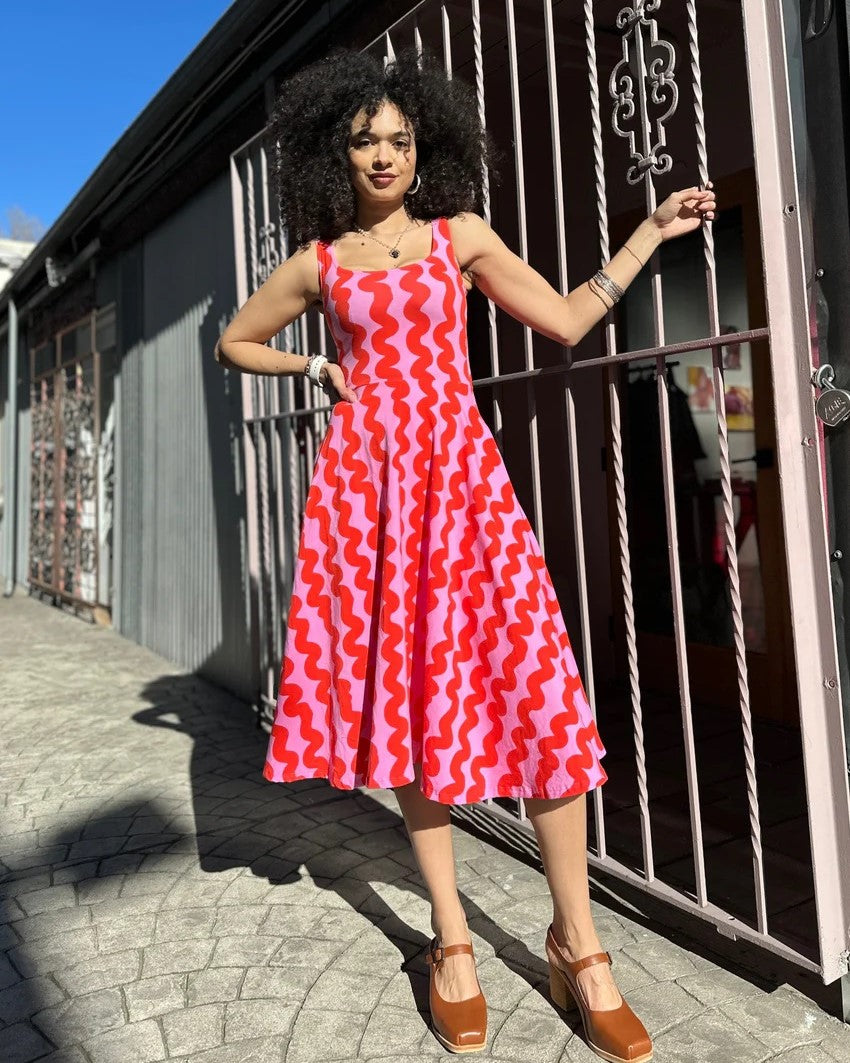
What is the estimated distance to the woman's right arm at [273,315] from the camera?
214 cm

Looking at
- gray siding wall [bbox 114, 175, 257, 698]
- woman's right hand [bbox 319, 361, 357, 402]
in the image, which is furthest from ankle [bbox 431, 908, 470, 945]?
gray siding wall [bbox 114, 175, 257, 698]

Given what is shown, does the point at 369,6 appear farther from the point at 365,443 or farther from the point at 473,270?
the point at 365,443

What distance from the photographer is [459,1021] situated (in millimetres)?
1869

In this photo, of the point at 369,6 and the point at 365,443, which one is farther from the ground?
the point at 369,6

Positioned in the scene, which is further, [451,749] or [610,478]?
[610,478]

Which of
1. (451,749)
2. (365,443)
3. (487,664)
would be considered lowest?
(451,749)

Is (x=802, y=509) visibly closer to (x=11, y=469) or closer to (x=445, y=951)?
(x=445, y=951)

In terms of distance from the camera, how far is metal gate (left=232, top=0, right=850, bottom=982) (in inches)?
73.5

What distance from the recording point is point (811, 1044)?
1.82m

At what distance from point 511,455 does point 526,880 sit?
3.07 metres

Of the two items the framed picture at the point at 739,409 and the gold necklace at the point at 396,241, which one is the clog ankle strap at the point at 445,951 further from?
the framed picture at the point at 739,409

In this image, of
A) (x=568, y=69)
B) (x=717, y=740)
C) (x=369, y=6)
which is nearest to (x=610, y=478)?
(x=717, y=740)

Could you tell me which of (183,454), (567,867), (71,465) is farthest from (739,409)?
(71,465)

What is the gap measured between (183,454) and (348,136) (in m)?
4.15
